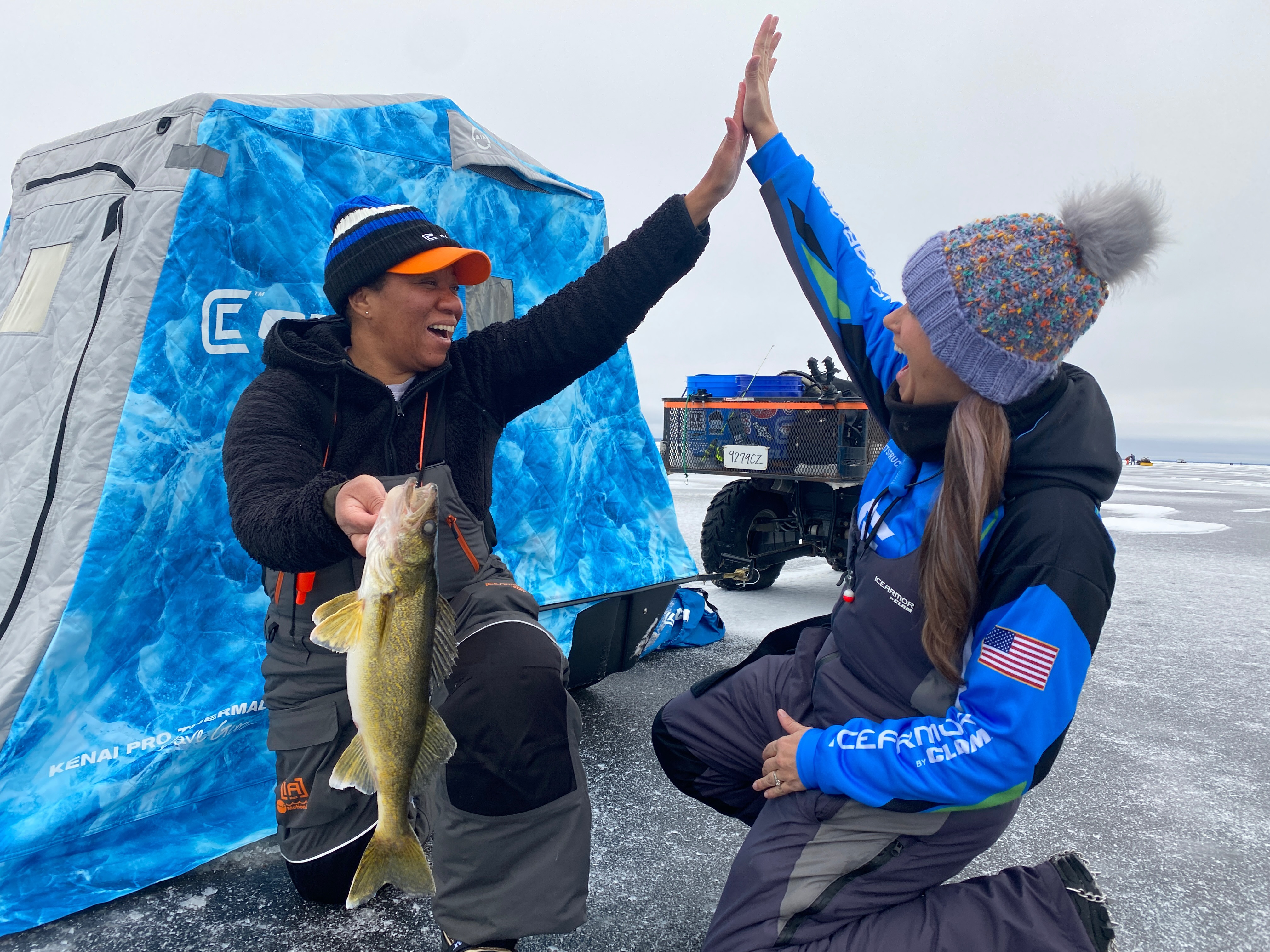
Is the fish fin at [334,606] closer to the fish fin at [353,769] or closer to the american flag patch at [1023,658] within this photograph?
the fish fin at [353,769]

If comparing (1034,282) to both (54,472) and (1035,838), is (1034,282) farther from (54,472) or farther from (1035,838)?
(54,472)

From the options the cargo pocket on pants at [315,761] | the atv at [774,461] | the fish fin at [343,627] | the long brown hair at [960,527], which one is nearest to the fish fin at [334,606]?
the fish fin at [343,627]

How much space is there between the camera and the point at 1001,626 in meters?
1.57

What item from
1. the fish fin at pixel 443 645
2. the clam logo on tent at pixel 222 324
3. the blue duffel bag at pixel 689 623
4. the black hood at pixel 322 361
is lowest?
the blue duffel bag at pixel 689 623

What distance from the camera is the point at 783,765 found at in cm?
186

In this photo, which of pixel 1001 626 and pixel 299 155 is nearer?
pixel 1001 626

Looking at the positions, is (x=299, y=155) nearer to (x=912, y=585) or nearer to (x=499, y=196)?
(x=499, y=196)

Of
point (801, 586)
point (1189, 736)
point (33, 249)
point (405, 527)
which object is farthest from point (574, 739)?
point (801, 586)

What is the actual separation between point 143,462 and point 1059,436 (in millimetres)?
2813

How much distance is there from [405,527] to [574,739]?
33.2 inches

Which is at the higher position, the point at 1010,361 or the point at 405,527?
the point at 1010,361

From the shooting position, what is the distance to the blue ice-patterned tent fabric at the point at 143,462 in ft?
7.88

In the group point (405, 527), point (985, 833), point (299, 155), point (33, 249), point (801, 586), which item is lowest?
point (801, 586)

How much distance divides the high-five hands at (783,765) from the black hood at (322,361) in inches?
57.9
